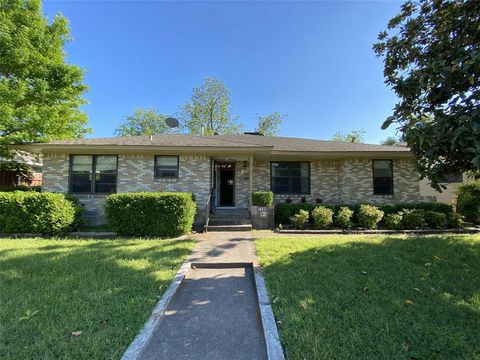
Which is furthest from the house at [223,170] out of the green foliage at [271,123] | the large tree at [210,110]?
the green foliage at [271,123]

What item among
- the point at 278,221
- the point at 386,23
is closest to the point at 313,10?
the point at 386,23

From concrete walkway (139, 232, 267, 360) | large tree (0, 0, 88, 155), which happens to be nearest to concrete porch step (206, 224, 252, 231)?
concrete walkway (139, 232, 267, 360)

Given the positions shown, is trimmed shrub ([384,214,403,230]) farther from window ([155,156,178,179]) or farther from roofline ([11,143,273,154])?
window ([155,156,178,179])

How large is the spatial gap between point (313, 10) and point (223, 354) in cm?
1174

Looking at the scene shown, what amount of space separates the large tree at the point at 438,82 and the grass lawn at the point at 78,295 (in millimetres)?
4379

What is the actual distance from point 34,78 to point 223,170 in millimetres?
9696

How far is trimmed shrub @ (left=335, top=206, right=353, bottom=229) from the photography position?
355 inches

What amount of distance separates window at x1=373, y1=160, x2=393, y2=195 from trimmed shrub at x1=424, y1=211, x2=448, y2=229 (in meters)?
2.47

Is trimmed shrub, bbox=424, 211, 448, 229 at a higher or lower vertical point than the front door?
lower

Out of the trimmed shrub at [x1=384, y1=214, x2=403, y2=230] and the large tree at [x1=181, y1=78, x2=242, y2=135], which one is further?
the large tree at [x1=181, y1=78, x2=242, y2=135]

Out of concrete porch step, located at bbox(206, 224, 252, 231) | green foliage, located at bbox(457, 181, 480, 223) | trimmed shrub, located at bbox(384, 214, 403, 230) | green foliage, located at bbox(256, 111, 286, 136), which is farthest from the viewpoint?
green foliage, located at bbox(256, 111, 286, 136)

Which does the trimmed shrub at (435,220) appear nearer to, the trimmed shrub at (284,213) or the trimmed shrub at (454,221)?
the trimmed shrub at (454,221)

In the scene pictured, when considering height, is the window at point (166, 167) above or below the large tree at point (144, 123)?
below

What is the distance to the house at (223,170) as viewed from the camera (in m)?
10.2
